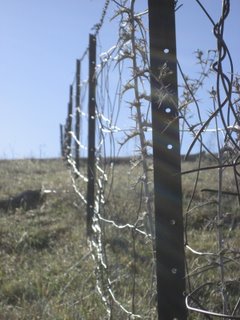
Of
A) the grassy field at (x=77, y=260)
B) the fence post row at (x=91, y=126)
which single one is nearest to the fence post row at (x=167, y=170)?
the grassy field at (x=77, y=260)

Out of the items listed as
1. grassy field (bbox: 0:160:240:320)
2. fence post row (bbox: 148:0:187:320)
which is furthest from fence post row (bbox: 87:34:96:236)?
fence post row (bbox: 148:0:187:320)

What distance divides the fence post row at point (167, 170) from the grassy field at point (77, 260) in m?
0.25

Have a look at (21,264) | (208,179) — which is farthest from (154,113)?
(208,179)

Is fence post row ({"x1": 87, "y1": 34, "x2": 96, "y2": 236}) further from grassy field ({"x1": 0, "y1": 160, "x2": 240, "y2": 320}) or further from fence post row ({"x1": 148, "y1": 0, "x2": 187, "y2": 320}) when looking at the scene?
fence post row ({"x1": 148, "y1": 0, "x2": 187, "y2": 320})

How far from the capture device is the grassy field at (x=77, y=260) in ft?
12.4

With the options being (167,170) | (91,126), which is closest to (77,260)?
(91,126)

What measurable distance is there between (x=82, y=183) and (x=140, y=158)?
19.1 ft

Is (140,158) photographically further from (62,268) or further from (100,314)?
(62,268)

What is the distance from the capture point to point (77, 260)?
4.99m

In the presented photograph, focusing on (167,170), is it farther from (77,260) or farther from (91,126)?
(91,126)

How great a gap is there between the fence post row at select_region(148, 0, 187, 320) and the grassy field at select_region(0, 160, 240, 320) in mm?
250

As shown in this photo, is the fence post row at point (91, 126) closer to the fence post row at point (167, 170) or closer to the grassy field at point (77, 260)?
the grassy field at point (77, 260)

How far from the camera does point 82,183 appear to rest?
8484 mm

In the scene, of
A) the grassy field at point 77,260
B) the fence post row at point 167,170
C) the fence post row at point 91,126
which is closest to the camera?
the fence post row at point 167,170
